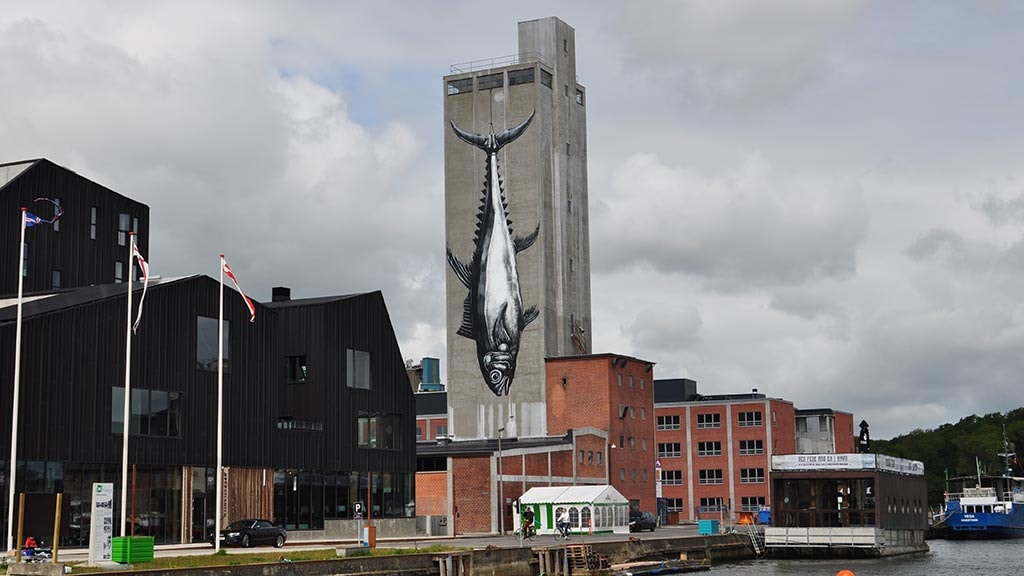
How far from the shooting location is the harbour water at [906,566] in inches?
2714

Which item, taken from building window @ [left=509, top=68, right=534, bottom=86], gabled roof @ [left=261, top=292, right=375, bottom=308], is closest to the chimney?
gabled roof @ [left=261, top=292, right=375, bottom=308]

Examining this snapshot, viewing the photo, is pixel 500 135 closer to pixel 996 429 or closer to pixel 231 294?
pixel 231 294

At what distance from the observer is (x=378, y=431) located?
79.6 metres

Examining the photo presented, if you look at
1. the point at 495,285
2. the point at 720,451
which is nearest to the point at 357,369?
the point at 495,285

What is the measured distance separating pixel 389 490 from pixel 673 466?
66.8 meters

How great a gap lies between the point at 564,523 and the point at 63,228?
36622mm

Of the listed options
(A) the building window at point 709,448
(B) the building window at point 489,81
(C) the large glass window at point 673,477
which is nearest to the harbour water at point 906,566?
(A) the building window at point 709,448

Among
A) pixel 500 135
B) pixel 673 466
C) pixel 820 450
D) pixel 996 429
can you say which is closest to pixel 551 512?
pixel 500 135

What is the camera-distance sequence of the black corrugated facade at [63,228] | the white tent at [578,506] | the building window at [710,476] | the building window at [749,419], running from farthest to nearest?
the building window at [710,476], the building window at [749,419], the white tent at [578,506], the black corrugated facade at [63,228]

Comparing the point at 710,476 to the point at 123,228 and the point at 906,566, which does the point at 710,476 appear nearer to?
the point at 906,566

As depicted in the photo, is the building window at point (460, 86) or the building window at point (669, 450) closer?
the building window at point (460, 86)

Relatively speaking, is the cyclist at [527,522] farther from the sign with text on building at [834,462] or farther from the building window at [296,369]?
the sign with text on building at [834,462]

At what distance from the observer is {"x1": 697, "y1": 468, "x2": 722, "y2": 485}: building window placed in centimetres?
13888

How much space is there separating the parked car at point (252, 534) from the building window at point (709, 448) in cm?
8392
